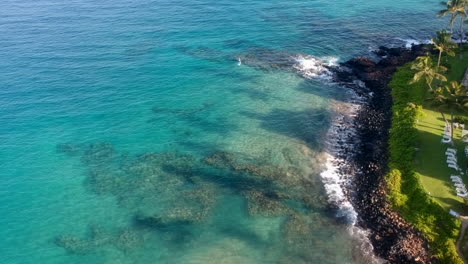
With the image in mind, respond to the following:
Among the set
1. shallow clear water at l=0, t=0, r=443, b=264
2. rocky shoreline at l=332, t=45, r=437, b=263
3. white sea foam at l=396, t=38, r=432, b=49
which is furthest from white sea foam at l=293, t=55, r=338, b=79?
white sea foam at l=396, t=38, r=432, b=49

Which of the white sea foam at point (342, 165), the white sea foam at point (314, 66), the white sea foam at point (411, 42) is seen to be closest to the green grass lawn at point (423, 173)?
the white sea foam at point (342, 165)

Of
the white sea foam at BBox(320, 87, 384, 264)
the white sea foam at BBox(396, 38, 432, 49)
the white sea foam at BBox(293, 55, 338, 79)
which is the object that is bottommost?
the white sea foam at BBox(320, 87, 384, 264)

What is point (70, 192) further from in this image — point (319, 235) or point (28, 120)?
point (319, 235)

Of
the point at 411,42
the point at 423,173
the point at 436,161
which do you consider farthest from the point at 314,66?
the point at 423,173

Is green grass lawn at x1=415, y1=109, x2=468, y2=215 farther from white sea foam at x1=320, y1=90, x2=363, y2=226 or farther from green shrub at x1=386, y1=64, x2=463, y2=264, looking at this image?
white sea foam at x1=320, y1=90, x2=363, y2=226

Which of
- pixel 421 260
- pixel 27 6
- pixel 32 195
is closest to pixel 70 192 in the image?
pixel 32 195
